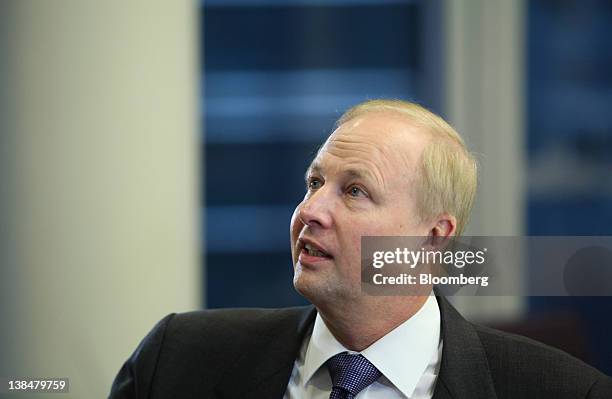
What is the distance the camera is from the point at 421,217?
1.66m

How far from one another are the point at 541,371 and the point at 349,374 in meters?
0.32

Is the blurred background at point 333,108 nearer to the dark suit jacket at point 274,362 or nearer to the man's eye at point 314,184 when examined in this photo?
the dark suit jacket at point 274,362

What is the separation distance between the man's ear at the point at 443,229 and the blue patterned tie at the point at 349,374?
25 cm

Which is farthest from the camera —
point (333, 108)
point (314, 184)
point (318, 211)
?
point (333, 108)

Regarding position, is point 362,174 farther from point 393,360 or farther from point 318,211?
point 393,360

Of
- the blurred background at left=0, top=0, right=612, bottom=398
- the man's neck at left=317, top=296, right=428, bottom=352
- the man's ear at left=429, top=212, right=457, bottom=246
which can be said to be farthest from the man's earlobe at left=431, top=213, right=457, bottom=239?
the blurred background at left=0, top=0, right=612, bottom=398

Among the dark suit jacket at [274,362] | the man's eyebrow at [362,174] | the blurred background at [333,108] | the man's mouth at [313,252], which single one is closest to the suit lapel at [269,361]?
the dark suit jacket at [274,362]

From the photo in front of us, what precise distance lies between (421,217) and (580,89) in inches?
83.5

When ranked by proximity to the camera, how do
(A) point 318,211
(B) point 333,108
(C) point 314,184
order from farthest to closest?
(B) point 333,108
(C) point 314,184
(A) point 318,211

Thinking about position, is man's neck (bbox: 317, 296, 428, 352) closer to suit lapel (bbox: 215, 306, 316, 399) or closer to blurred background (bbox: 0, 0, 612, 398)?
suit lapel (bbox: 215, 306, 316, 399)

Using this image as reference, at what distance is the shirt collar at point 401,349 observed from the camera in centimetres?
163

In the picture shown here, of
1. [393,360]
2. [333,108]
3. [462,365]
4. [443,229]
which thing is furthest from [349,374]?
[333,108]

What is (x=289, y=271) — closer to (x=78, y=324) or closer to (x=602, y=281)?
(x=78, y=324)

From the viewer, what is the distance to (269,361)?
173cm
